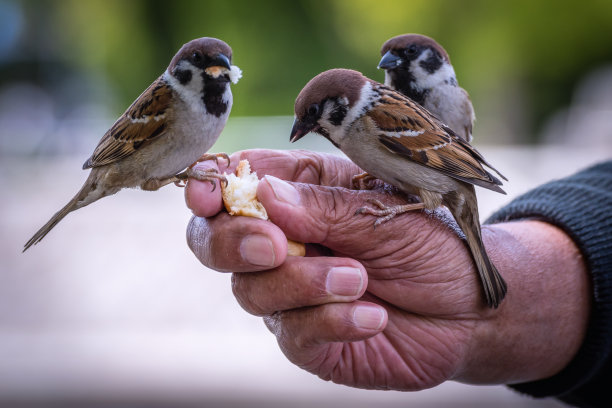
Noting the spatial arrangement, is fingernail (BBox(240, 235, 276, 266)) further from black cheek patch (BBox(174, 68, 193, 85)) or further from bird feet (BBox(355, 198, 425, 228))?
black cheek patch (BBox(174, 68, 193, 85))

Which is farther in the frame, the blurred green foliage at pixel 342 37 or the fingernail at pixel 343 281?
the blurred green foliage at pixel 342 37

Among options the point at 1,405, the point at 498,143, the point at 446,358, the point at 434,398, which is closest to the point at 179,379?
the point at 1,405

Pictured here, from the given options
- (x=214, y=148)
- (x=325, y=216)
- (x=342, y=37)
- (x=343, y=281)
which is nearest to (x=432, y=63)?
(x=325, y=216)

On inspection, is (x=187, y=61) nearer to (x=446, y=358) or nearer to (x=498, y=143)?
(x=446, y=358)

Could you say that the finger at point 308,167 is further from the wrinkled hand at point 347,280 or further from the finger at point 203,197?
the finger at point 203,197

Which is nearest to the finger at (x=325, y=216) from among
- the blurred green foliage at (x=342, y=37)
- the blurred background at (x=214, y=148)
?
the blurred background at (x=214, y=148)
